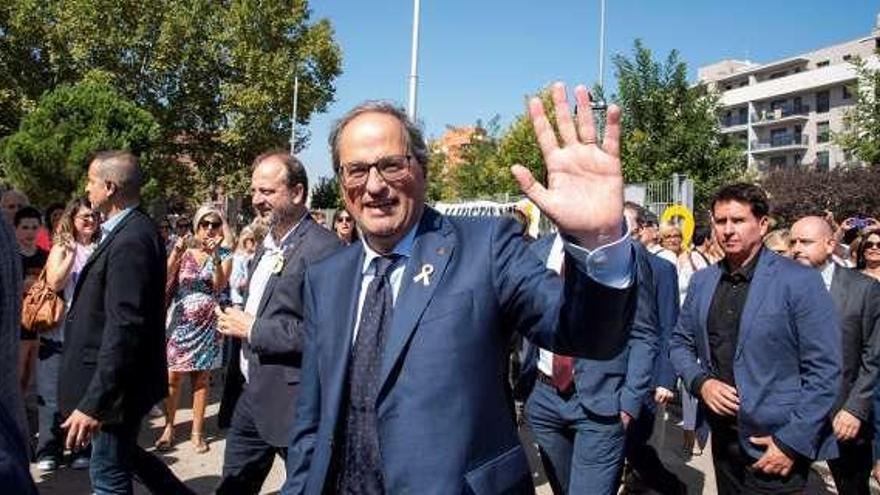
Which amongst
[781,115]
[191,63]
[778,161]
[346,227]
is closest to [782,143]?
[778,161]

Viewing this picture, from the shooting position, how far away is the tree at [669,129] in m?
19.2

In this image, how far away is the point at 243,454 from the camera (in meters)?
3.86

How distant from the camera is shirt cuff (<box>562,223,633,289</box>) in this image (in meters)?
1.77

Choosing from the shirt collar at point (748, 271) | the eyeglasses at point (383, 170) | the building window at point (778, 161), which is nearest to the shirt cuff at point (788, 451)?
the shirt collar at point (748, 271)

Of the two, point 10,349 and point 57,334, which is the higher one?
point 10,349

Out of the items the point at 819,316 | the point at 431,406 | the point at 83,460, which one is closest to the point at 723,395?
the point at 819,316

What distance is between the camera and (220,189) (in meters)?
42.2

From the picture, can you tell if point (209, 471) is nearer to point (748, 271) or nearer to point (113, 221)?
point (113, 221)

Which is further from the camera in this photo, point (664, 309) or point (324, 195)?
point (324, 195)

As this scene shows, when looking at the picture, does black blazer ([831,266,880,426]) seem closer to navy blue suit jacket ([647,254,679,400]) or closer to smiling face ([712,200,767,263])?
navy blue suit jacket ([647,254,679,400])

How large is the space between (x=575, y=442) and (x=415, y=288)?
250cm

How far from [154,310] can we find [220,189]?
3970 cm

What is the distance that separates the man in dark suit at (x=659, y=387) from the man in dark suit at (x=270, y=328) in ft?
6.58

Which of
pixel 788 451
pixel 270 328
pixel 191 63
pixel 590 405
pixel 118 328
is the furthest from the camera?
pixel 191 63
